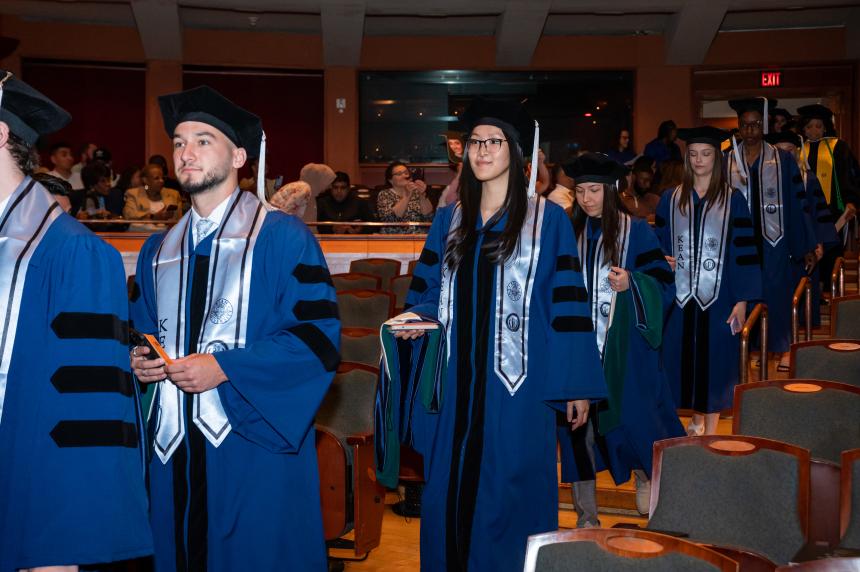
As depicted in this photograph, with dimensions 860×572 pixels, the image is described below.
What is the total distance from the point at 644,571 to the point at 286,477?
1102mm

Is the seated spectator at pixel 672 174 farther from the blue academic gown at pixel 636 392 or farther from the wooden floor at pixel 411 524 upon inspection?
the blue academic gown at pixel 636 392

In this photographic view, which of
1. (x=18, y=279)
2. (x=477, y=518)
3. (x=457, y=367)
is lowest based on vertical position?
(x=477, y=518)

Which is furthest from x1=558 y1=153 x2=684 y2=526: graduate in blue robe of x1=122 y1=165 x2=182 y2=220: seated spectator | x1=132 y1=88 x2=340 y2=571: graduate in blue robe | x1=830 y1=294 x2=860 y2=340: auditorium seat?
x1=122 y1=165 x2=182 y2=220: seated spectator

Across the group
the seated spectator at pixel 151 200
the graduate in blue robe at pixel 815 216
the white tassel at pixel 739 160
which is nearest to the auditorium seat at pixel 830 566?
the white tassel at pixel 739 160

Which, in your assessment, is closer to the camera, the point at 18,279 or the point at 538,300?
the point at 18,279

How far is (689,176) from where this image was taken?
Result: 6629 mm

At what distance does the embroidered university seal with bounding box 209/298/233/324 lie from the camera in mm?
3334

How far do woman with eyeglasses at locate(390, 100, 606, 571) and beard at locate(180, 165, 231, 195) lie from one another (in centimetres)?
89

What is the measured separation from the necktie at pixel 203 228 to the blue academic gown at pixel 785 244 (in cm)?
572

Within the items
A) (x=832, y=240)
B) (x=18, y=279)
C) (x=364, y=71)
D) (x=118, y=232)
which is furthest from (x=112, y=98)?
(x=18, y=279)

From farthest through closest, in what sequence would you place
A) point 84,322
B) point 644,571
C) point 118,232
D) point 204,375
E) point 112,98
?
1. point 112,98
2. point 118,232
3. point 204,375
4. point 644,571
5. point 84,322

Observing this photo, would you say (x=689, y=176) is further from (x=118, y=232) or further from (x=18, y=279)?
(x=118, y=232)

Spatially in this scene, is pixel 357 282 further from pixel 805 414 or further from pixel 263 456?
pixel 263 456

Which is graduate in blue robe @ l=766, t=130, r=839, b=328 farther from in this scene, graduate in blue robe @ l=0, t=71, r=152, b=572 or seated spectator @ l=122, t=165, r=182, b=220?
graduate in blue robe @ l=0, t=71, r=152, b=572
